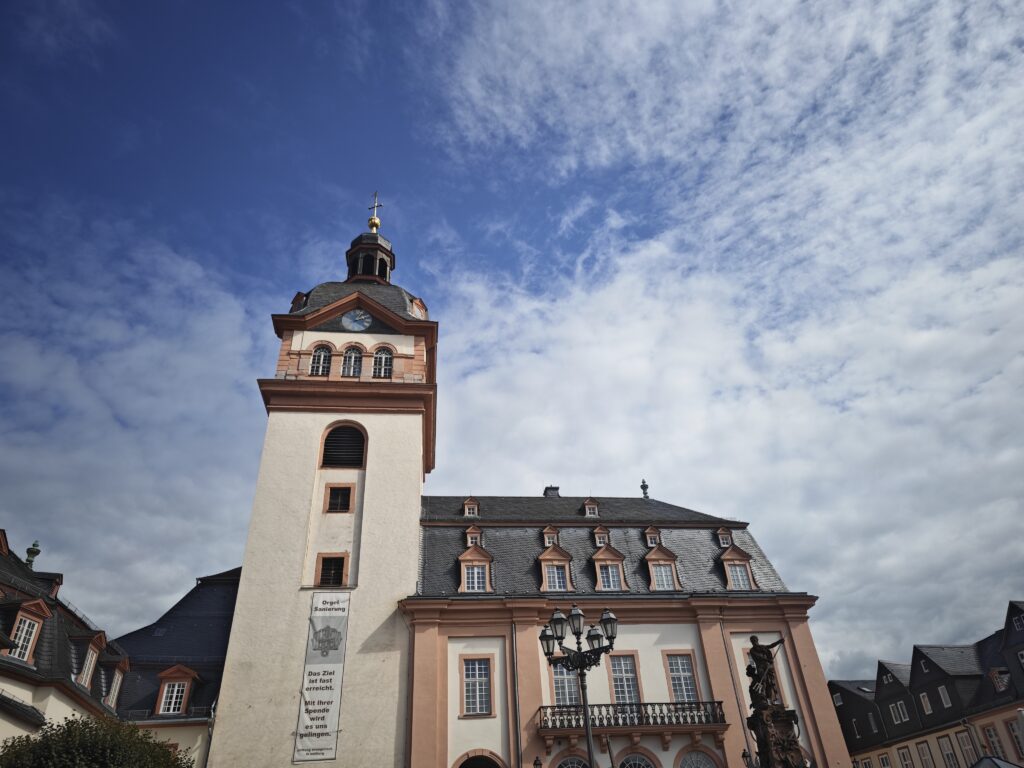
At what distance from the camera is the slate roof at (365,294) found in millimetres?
33812

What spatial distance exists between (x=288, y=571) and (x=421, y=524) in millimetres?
5593

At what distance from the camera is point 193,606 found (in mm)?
26594

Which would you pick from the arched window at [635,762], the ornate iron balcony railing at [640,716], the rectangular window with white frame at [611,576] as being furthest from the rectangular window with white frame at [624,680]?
the rectangular window with white frame at [611,576]

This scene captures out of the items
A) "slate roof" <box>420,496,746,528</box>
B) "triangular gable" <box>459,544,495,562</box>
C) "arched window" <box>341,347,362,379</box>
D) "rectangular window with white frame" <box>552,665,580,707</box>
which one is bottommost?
"rectangular window with white frame" <box>552,665,580,707</box>

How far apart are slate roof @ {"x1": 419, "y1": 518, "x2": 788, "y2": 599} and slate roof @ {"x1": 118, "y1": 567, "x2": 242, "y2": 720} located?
7421mm

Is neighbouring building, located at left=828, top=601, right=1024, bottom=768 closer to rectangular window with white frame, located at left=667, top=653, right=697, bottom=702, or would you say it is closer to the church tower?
rectangular window with white frame, located at left=667, top=653, right=697, bottom=702

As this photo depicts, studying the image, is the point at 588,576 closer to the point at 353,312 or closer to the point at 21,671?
the point at 353,312

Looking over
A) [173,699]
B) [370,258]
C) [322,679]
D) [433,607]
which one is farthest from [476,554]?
[370,258]

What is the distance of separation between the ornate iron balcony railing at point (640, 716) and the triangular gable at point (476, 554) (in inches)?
240

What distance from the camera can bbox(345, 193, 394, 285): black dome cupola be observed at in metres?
38.8

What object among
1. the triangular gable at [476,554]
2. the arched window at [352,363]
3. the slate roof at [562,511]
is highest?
the arched window at [352,363]

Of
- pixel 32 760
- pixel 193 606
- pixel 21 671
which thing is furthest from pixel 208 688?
pixel 32 760

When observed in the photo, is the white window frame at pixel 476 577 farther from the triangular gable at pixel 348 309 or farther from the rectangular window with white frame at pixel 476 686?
the triangular gable at pixel 348 309

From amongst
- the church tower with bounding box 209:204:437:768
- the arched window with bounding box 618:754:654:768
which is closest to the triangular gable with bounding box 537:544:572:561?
the church tower with bounding box 209:204:437:768
